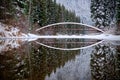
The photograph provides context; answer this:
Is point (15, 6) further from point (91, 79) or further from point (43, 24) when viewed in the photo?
point (91, 79)

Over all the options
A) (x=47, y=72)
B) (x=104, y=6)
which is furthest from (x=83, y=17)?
(x=47, y=72)

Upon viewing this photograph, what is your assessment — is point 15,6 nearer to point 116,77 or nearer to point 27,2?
point 27,2

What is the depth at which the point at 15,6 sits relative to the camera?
14227mm

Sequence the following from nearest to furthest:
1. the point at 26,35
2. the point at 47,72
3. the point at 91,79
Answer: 1. the point at 91,79
2. the point at 47,72
3. the point at 26,35

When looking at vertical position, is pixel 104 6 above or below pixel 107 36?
above

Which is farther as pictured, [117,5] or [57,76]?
[117,5]

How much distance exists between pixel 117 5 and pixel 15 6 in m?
4.03

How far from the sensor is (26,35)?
13953 mm

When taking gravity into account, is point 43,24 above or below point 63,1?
below

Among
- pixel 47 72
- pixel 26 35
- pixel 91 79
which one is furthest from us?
pixel 26 35

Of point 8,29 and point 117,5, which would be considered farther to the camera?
point 8,29

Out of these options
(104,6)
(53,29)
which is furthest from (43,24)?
(104,6)

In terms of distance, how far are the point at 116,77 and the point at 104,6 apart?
886 centimetres

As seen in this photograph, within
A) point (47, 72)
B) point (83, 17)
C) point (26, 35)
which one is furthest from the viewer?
point (26, 35)
